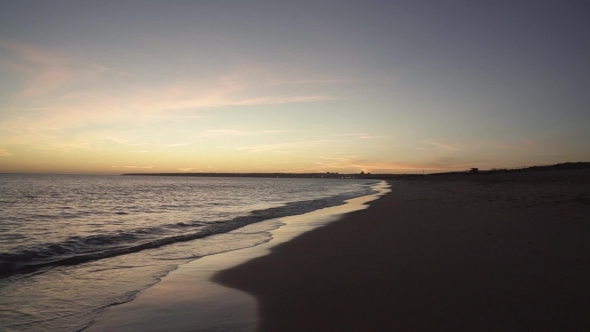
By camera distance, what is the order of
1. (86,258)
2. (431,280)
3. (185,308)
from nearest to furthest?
(185,308) → (431,280) → (86,258)

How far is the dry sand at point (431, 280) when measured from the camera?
15.6ft

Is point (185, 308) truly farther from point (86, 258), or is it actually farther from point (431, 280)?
point (86, 258)

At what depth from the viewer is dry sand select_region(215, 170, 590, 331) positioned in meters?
4.75

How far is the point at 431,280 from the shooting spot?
657 cm

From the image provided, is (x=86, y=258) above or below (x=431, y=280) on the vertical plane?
below

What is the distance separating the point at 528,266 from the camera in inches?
277

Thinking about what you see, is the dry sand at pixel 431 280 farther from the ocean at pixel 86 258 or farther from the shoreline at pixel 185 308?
the ocean at pixel 86 258

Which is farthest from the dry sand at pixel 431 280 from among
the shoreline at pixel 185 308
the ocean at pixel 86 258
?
the ocean at pixel 86 258

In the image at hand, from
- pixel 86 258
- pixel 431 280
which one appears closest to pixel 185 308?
pixel 431 280

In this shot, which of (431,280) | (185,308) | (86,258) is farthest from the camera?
Answer: (86,258)

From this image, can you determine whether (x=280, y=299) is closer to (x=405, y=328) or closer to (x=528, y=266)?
(x=405, y=328)

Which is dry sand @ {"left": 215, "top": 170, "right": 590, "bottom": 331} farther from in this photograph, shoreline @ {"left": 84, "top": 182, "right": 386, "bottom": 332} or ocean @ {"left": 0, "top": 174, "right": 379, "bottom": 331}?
ocean @ {"left": 0, "top": 174, "right": 379, "bottom": 331}

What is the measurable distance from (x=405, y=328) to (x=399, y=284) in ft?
6.54

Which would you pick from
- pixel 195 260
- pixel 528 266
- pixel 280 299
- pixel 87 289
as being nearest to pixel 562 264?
pixel 528 266
